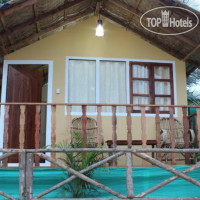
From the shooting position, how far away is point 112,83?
287 inches

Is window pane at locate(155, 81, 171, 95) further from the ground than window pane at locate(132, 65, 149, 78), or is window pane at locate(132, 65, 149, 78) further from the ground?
window pane at locate(132, 65, 149, 78)

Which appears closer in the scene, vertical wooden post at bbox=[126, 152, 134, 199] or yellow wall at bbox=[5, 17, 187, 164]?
vertical wooden post at bbox=[126, 152, 134, 199]

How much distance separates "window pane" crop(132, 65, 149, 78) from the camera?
24.2 ft

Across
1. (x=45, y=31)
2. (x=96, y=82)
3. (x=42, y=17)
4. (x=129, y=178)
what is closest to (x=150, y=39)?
(x=96, y=82)

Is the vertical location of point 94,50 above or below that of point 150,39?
below

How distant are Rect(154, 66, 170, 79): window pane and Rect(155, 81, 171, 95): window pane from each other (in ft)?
0.46

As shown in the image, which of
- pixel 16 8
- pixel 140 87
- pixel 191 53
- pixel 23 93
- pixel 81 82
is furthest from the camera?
pixel 140 87

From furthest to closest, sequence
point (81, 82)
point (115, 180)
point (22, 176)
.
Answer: point (81, 82)
point (115, 180)
point (22, 176)

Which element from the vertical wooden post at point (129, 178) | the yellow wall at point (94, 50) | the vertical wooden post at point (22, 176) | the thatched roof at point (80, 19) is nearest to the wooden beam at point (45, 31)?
the thatched roof at point (80, 19)

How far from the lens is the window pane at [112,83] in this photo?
7.21 metres

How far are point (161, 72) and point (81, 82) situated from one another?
5.81ft

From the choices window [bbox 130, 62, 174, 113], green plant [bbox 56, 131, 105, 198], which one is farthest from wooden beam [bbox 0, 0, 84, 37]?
green plant [bbox 56, 131, 105, 198]

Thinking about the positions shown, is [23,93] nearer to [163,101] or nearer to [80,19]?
[80,19]

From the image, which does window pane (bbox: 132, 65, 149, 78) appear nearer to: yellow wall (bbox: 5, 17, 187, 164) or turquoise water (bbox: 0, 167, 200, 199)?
yellow wall (bbox: 5, 17, 187, 164)
